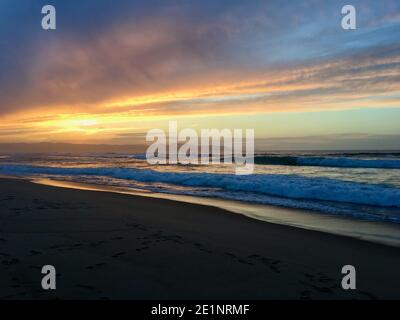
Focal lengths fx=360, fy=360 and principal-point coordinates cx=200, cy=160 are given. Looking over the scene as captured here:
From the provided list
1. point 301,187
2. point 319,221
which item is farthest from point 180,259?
point 301,187

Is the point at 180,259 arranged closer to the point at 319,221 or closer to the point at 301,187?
the point at 319,221

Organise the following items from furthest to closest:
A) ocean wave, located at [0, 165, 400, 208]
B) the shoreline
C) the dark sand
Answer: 1. ocean wave, located at [0, 165, 400, 208]
2. the shoreline
3. the dark sand

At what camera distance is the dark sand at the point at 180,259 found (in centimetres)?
379

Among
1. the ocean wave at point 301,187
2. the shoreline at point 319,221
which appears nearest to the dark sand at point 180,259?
the shoreline at point 319,221

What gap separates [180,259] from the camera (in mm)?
4844

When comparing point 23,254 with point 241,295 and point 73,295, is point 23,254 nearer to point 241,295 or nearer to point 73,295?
point 73,295

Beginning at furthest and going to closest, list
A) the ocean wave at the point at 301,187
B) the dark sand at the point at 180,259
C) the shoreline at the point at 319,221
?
the ocean wave at the point at 301,187 → the shoreline at the point at 319,221 → the dark sand at the point at 180,259

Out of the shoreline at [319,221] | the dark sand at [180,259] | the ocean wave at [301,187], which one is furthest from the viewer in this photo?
the ocean wave at [301,187]

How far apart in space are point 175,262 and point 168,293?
3.24ft

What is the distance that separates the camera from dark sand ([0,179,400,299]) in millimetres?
3787

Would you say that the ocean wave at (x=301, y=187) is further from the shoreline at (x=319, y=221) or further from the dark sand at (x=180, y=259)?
the dark sand at (x=180, y=259)

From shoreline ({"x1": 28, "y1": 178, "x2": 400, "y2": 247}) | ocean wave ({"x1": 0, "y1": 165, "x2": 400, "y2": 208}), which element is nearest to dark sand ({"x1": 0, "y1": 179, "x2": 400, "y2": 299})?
shoreline ({"x1": 28, "y1": 178, "x2": 400, "y2": 247})

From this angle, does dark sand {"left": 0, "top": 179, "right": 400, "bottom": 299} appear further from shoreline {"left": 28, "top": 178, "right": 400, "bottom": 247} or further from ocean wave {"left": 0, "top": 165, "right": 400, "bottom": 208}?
ocean wave {"left": 0, "top": 165, "right": 400, "bottom": 208}
